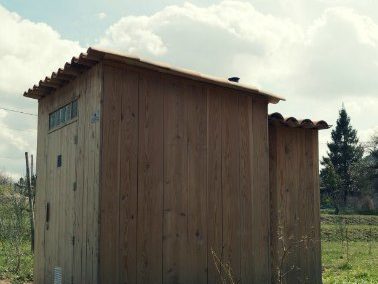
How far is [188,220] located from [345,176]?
49746mm

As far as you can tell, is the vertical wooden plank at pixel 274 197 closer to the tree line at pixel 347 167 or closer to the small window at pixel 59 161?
the small window at pixel 59 161

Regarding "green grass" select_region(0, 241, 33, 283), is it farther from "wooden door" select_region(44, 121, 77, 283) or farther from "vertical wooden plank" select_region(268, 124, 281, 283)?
"vertical wooden plank" select_region(268, 124, 281, 283)

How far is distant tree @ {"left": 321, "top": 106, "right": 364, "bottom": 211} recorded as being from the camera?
52344 millimetres

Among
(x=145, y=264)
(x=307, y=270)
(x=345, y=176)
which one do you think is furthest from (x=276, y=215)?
(x=345, y=176)

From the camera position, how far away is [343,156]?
2149 inches

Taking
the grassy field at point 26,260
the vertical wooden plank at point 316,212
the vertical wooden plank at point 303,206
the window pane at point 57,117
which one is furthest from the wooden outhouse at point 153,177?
the grassy field at point 26,260

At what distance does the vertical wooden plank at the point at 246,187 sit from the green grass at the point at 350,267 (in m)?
3.29

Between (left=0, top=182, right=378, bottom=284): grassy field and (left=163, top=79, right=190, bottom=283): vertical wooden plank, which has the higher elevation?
(left=163, top=79, right=190, bottom=283): vertical wooden plank

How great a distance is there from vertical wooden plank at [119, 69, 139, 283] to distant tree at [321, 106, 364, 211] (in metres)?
45.8

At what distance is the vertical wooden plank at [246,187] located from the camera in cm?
759

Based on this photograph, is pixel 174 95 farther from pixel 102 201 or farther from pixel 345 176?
pixel 345 176

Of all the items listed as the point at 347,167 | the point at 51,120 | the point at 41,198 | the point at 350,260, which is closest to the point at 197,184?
the point at 51,120

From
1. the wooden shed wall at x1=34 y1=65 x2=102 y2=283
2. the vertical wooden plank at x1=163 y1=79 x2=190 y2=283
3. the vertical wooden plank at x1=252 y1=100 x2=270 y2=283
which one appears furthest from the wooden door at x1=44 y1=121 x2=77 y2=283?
the vertical wooden plank at x1=252 y1=100 x2=270 y2=283

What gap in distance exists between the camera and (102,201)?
615cm
